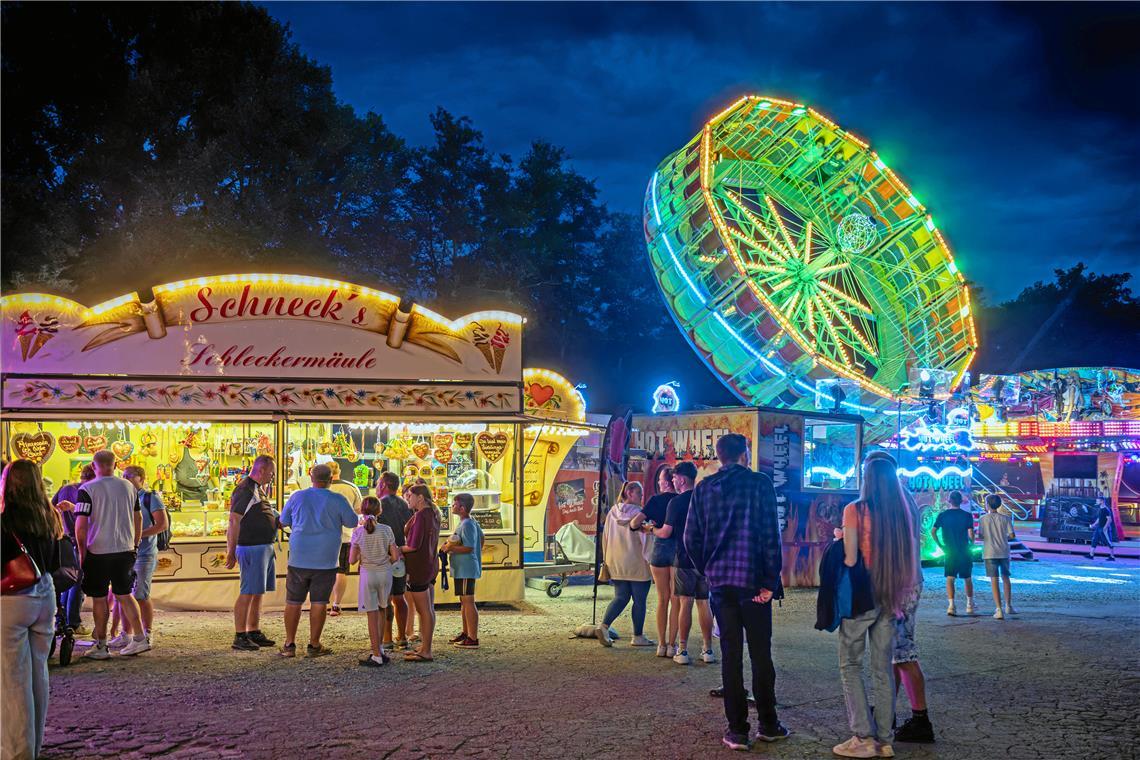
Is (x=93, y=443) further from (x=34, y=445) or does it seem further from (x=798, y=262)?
(x=798, y=262)

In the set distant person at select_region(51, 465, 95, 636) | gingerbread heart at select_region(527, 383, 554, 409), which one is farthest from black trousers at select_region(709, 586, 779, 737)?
gingerbread heart at select_region(527, 383, 554, 409)

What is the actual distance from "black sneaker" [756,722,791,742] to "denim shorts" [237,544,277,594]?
538 cm

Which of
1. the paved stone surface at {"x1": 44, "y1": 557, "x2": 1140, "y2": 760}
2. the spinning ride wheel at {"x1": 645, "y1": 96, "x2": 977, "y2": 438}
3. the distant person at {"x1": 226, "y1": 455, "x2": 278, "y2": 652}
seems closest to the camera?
the paved stone surface at {"x1": 44, "y1": 557, "x2": 1140, "y2": 760}

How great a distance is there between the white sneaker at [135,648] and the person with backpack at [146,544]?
0.05 metres

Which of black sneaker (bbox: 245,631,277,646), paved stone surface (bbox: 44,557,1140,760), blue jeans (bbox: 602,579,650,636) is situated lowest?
paved stone surface (bbox: 44,557,1140,760)

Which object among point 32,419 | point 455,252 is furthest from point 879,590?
point 455,252

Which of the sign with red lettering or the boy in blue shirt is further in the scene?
the sign with red lettering

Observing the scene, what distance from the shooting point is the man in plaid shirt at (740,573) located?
20.6 ft

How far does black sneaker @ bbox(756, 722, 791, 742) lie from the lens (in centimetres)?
632

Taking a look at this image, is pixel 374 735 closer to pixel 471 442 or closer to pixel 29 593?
pixel 29 593

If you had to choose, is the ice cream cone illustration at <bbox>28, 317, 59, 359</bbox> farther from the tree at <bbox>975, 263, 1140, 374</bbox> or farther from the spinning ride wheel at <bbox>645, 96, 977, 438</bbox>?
the tree at <bbox>975, 263, 1140, 374</bbox>

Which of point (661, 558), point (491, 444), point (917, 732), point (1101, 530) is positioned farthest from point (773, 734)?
point (1101, 530)

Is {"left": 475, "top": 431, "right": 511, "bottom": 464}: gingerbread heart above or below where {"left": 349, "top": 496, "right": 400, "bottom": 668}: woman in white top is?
above

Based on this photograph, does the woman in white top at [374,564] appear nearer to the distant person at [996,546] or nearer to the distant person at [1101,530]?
the distant person at [996,546]
